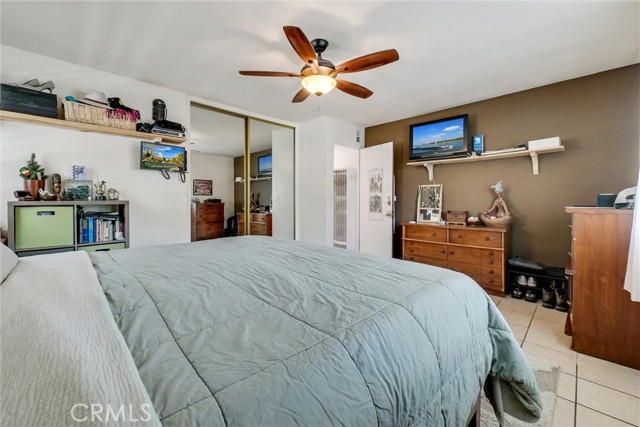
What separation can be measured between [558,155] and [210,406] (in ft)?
13.2

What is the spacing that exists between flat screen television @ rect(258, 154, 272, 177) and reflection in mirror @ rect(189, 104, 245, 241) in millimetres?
382

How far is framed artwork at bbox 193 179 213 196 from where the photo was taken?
3.82m

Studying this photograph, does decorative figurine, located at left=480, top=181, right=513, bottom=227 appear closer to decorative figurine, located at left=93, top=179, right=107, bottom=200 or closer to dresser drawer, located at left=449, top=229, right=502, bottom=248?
dresser drawer, located at left=449, top=229, right=502, bottom=248

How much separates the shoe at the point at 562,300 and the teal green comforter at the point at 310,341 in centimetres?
215

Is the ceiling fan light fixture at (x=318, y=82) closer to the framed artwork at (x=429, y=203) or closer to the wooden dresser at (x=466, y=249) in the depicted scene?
the wooden dresser at (x=466, y=249)

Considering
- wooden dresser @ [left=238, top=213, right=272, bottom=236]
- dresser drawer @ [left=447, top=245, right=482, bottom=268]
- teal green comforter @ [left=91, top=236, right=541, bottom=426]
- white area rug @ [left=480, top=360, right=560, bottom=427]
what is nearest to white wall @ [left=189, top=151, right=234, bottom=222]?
wooden dresser @ [left=238, top=213, right=272, bottom=236]

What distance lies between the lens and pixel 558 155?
303 cm

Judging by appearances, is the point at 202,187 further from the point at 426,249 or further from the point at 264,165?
the point at 426,249

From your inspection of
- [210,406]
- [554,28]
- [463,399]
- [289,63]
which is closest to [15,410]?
[210,406]

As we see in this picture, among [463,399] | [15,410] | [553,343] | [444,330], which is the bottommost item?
[553,343]

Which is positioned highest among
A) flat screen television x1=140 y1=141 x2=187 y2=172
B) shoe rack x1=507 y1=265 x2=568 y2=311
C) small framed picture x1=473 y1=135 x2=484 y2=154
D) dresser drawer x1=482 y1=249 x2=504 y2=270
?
small framed picture x1=473 y1=135 x2=484 y2=154

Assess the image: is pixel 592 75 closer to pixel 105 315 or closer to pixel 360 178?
pixel 360 178

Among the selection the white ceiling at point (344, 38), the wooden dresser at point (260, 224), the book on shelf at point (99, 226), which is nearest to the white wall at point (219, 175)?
the wooden dresser at point (260, 224)

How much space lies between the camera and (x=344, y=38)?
7.22ft
